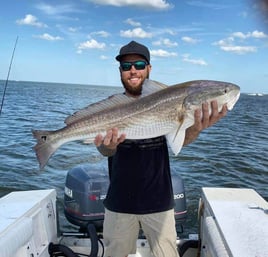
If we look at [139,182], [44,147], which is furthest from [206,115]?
[44,147]

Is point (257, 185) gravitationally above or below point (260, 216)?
below

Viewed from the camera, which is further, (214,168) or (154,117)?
(214,168)

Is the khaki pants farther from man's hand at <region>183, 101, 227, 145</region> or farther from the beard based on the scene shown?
the beard

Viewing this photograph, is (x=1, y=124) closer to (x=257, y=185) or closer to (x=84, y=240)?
(x=257, y=185)

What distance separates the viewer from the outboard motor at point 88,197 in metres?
5.04

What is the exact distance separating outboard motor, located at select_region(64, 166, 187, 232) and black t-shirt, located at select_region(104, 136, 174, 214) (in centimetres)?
127

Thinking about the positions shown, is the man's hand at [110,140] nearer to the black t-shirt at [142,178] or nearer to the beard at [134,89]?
the black t-shirt at [142,178]

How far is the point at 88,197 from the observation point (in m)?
5.08

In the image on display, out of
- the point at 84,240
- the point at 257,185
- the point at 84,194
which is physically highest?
the point at 84,194

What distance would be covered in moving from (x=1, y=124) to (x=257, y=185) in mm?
16048

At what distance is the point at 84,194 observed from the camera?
16.7 feet

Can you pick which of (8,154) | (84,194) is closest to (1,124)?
(8,154)

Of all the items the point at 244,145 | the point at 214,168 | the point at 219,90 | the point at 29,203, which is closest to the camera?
the point at 219,90

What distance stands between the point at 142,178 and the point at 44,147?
3.29 ft
